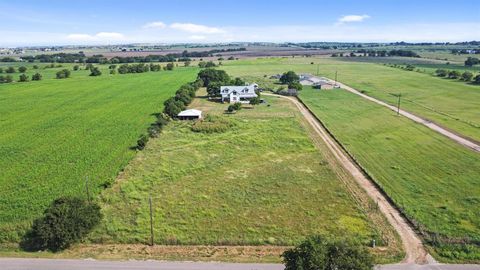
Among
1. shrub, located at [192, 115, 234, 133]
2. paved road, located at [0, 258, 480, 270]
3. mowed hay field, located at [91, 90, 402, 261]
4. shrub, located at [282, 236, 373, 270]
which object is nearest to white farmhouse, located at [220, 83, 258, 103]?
shrub, located at [192, 115, 234, 133]

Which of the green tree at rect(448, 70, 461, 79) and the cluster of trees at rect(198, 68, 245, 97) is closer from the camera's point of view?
the cluster of trees at rect(198, 68, 245, 97)

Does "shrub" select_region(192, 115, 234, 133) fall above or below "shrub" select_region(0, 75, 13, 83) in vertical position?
below

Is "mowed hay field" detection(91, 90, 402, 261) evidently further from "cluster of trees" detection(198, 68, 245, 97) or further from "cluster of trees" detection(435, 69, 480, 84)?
"cluster of trees" detection(435, 69, 480, 84)

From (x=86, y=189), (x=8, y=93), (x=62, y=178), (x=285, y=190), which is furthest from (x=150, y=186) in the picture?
(x=8, y=93)

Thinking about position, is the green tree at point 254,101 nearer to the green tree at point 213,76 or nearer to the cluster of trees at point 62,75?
the green tree at point 213,76

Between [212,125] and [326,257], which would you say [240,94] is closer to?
[212,125]

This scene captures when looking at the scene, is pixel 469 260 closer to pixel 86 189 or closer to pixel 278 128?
pixel 86 189
